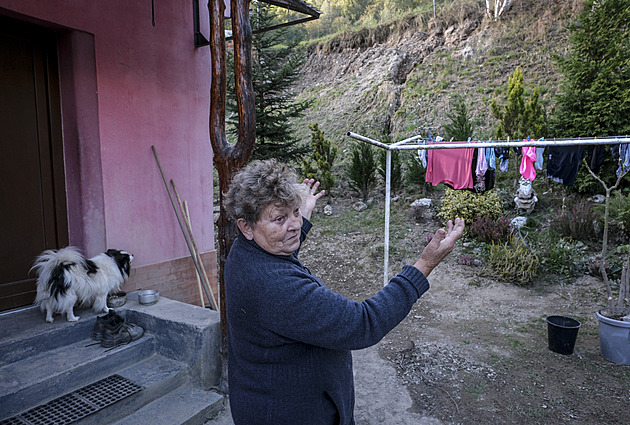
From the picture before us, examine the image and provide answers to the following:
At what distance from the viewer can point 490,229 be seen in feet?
25.6

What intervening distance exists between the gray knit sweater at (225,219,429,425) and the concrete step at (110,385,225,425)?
168 cm

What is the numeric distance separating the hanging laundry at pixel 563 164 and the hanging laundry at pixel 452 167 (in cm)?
105

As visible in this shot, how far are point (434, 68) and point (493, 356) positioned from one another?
51.8ft

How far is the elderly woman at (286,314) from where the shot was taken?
3.97ft

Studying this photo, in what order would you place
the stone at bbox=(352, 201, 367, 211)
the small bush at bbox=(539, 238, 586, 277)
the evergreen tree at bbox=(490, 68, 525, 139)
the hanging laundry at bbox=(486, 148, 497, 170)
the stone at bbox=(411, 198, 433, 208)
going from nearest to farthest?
the hanging laundry at bbox=(486, 148, 497, 170)
the small bush at bbox=(539, 238, 586, 277)
the stone at bbox=(411, 198, 433, 208)
the evergreen tree at bbox=(490, 68, 525, 139)
the stone at bbox=(352, 201, 367, 211)

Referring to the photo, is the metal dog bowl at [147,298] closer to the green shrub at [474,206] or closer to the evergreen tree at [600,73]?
the green shrub at [474,206]

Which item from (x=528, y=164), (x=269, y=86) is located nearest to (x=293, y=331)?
(x=528, y=164)

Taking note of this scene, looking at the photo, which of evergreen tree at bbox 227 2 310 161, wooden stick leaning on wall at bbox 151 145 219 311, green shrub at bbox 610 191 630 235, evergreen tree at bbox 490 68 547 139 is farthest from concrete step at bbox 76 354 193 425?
evergreen tree at bbox 490 68 547 139

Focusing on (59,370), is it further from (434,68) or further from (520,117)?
(434,68)

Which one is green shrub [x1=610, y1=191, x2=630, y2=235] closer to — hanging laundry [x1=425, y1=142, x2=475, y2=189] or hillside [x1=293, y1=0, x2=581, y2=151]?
hanging laundry [x1=425, y1=142, x2=475, y2=189]

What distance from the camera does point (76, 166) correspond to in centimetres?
368

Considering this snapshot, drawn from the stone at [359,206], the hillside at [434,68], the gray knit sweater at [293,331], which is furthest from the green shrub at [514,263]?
the hillside at [434,68]

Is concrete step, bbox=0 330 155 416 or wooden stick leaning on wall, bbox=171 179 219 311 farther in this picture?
wooden stick leaning on wall, bbox=171 179 219 311

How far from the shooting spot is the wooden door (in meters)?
3.34
